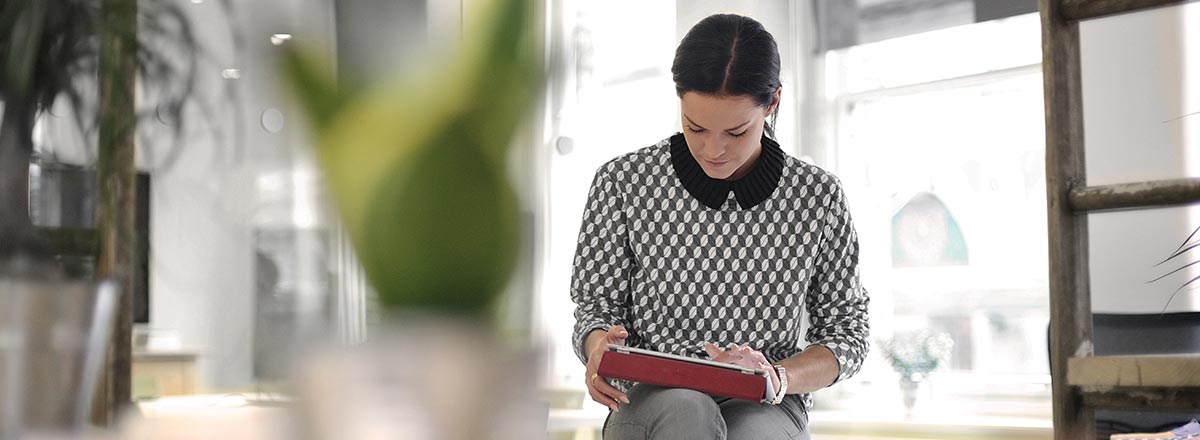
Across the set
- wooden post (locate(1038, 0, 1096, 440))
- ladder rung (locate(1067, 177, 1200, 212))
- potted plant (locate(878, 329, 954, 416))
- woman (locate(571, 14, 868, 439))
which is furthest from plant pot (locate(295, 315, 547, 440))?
potted plant (locate(878, 329, 954, 416))

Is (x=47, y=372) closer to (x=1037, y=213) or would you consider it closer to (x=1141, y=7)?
(x=1141, y=7)

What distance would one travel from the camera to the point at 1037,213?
3842mm

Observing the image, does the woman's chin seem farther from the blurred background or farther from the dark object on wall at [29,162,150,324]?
the dark object on wall at [29,162,150,324]

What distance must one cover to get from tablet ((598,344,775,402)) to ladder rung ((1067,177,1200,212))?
59 cm

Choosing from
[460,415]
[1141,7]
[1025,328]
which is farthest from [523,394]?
[1025,328]

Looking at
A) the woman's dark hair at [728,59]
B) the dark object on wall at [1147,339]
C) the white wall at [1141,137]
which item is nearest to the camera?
the woman's dark hair at [728,59]

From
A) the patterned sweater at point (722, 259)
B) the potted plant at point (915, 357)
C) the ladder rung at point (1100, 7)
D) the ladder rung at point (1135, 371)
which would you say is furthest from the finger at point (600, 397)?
the potted plant at point (915, 357)

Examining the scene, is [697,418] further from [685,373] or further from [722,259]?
[722,259]

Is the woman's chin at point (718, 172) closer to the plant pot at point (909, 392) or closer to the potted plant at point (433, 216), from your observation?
the potted plant at point (433, 216)

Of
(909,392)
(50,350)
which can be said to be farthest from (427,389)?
(909,392)

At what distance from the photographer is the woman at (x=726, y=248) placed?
4.82 ft

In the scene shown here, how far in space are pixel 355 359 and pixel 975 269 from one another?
3.86m

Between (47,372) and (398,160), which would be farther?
(47,372)

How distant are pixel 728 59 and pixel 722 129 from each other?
0.09 m
